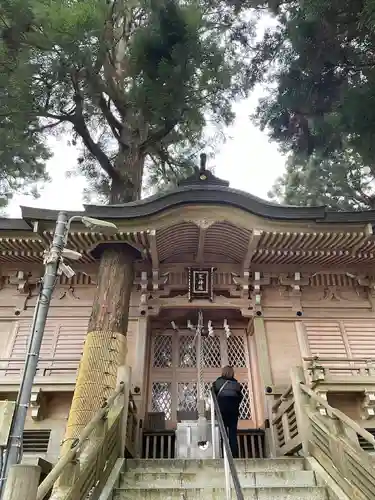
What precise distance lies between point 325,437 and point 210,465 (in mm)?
1401

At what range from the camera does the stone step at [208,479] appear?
4.86 metres

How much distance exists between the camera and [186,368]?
8422 millimetres

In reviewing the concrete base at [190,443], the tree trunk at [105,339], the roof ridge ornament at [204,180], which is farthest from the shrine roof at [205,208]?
the concrete base at [190,443]

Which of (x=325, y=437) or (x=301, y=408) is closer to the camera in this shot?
(x=325, y=437)

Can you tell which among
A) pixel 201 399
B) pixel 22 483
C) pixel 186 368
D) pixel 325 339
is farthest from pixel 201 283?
pixel 22 483

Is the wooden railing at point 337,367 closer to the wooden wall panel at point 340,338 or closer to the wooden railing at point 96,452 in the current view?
the wooden wall panel at point 340,338

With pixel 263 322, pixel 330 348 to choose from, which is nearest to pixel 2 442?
pixel 263 322

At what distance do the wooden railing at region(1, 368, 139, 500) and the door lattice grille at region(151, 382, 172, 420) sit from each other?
3.73ft

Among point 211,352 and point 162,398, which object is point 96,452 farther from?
point 211,352

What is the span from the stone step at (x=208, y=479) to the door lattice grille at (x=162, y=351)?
11.6 ft

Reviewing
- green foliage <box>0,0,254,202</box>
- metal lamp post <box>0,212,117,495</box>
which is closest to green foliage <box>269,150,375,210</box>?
green foliage <box>0,0,254,202</box>

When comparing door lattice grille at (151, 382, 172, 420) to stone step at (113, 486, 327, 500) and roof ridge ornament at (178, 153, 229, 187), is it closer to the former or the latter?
stone step at (113, 486, 327, 500)

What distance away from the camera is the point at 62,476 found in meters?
3.54

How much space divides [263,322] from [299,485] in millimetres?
3771
